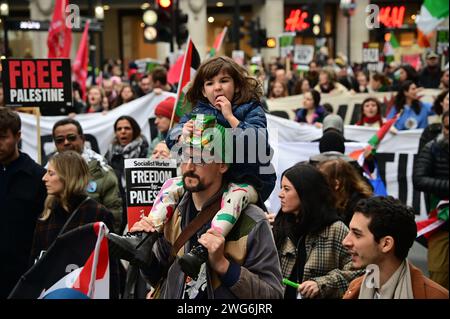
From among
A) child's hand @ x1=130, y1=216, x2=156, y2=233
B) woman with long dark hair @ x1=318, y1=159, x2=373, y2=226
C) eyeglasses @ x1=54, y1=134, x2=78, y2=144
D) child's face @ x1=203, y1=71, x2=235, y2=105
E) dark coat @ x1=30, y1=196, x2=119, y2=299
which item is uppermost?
child's face @ x1=203, y1=71, x2=235, y2=105

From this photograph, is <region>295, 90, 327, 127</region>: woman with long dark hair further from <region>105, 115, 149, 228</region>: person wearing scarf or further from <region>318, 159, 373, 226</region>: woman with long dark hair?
<region>318, 159, 373, 226</region>: woman with long dark hair

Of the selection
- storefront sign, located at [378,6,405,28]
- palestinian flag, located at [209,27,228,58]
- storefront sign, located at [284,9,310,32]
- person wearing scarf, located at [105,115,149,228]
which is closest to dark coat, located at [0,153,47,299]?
person wearing scarf, located at [105,115,149,228]

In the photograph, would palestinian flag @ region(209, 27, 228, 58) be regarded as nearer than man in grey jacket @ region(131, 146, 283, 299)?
No

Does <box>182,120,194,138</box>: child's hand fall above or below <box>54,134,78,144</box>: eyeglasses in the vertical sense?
above

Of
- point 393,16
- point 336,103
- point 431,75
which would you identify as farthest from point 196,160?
point 393,16

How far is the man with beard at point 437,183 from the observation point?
7363 millimetres

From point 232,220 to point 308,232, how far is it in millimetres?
1393

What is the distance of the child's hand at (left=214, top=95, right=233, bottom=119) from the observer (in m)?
3.82

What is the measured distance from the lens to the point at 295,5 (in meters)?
51.8

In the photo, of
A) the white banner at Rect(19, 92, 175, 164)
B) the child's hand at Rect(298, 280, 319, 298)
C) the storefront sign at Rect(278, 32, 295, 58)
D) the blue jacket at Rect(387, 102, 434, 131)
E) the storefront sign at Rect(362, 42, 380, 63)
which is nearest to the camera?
the child's hand at Rect(298, 280, 319, 298)

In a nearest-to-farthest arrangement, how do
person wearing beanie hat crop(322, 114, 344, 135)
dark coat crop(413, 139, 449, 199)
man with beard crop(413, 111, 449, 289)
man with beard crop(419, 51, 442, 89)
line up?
man with beard crop(413, 111, 449, 289) < dark coat crop(413, 139, 449, 199) < person wearing beanie hat crop(322, 114, 344, 135) < man with beard crop(419, 51, 442, 89)
